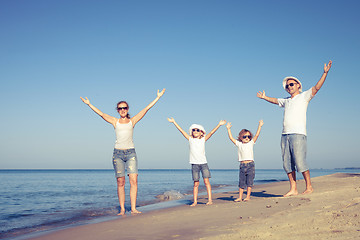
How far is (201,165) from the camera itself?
7020 millimetres

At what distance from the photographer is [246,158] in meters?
7.09

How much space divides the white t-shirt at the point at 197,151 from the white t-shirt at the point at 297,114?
1.86 meters

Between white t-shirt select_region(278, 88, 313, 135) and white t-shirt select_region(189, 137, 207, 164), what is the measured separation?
6.10ft

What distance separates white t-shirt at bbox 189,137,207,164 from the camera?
7.02 metres

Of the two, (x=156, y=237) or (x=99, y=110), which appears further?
(x=99, y=110)

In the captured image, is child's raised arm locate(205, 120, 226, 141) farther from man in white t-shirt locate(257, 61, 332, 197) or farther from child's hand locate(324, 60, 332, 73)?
child's hand locate(324, 60, 332, 73)

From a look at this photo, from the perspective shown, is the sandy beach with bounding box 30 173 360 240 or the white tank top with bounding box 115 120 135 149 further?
the white tank top with bounding box 115 120 135 149

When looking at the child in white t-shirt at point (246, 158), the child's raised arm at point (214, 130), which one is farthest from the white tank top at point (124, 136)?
the child in white t-shirt at point (246, 158)

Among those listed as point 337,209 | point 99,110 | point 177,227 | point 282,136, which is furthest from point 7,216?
point 337,209

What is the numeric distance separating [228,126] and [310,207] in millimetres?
3371

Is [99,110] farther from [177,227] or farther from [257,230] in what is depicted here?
[257,230]

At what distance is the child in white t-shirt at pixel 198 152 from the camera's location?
22.8 feet

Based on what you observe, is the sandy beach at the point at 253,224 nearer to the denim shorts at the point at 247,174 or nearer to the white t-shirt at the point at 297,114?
the white t-shirt at the point at 297,114

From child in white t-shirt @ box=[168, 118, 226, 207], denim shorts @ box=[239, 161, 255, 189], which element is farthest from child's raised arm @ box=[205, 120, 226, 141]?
denim shorts @ box=[239, 161, 255, 189]
